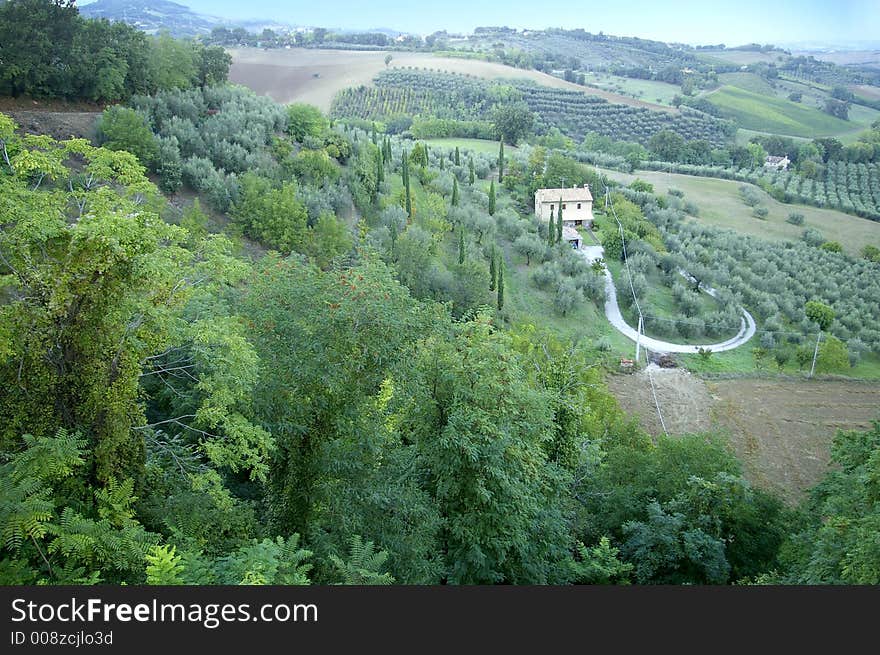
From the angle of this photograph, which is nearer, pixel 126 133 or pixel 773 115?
pixel 126 133

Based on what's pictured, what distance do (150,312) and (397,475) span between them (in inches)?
212

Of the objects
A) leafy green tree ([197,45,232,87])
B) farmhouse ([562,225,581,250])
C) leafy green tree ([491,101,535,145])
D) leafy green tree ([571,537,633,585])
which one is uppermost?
leafy green tree ([197,45,232,87])

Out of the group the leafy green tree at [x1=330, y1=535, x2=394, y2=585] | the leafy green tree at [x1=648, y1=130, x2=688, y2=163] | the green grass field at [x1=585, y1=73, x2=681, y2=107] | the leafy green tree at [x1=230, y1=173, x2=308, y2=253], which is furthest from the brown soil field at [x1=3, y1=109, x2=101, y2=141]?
the green grass field at [x1=585, y1=73, x2=681, y2=107]

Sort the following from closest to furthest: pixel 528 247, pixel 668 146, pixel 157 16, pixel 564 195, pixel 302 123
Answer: pixel 302 123 → pixel 528 247 → pixel 564 195 → pixel 157 16 → pixel 668 146

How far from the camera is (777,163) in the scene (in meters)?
68.7

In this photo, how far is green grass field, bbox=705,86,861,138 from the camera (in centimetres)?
7419

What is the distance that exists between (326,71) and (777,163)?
57921mm

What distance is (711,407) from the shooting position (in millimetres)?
26656

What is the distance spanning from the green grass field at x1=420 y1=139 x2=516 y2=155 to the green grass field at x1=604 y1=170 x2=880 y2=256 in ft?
44.6

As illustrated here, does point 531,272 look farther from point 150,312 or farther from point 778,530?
point 150,312

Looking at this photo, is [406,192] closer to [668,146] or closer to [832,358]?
[832,358]

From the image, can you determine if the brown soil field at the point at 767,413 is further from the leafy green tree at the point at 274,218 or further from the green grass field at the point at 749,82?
the green grass field at the point at 749,82

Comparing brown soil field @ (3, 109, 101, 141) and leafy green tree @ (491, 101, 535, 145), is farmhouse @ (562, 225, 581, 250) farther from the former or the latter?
brown soil field @ (3, 109, 101, 141)

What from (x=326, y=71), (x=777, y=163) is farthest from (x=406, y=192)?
(x=777, y=163)
